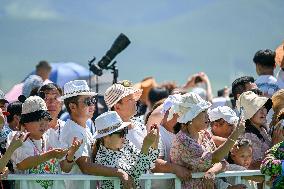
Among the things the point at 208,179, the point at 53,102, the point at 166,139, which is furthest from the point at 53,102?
the point at 208,179

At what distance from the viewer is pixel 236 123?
8.62 m

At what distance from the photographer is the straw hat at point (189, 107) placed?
7949mm

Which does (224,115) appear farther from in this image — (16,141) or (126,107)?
(16,141)

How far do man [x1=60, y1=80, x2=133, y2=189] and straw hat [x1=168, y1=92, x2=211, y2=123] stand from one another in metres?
0.74

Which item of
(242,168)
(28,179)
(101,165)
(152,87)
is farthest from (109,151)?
(152,87)

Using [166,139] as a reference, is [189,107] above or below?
above

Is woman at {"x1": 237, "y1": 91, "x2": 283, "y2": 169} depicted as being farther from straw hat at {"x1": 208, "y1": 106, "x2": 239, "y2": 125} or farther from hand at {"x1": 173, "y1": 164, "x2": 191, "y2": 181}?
hand at {"x1": 173, "y1": 164, "x2": 191, "y2": 181}

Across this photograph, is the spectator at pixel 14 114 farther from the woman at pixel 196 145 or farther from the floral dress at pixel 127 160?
the woman at pixel 196 145

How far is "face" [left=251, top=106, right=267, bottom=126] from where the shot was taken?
8.80m

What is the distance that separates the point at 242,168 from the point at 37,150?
187cm

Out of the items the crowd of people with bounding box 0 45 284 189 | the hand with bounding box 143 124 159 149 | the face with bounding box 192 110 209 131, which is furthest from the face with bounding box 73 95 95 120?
the face with bounding box 192 110 209 131

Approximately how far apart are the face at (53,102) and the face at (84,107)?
23.5 inches

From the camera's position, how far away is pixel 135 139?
26.5ft

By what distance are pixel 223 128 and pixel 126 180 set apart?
1.62 m
